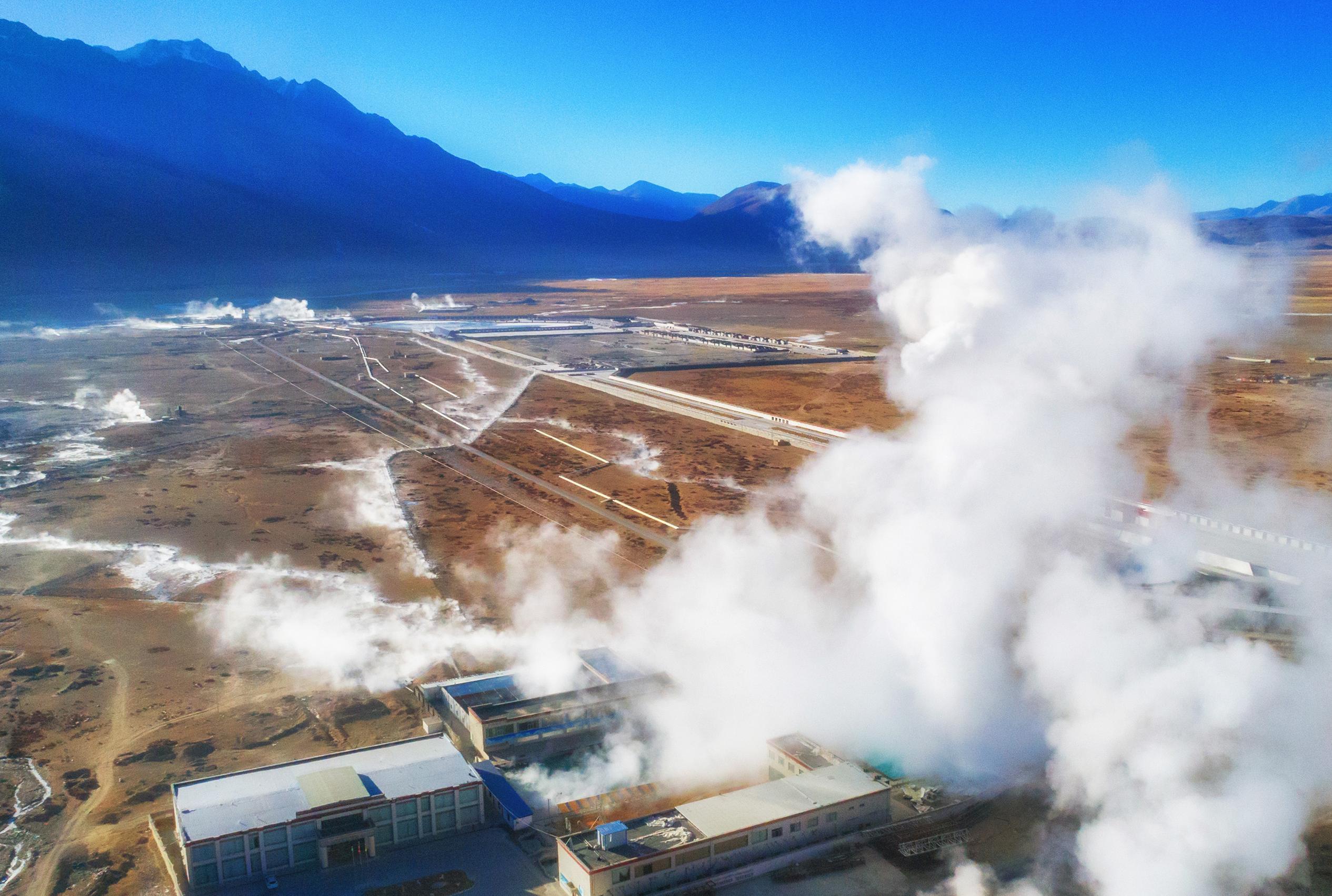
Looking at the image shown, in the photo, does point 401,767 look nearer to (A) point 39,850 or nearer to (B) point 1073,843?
(A) point 39,850

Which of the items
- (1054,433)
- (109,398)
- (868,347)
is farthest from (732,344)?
(1054,433)

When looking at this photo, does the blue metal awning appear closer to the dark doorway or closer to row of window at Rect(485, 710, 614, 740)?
row of window at Rect(485, 710, 614, 740)

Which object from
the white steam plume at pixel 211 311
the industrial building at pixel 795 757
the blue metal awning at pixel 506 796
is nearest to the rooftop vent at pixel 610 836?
the blue metal awning at pixel 506 796

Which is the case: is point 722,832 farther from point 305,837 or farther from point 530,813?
point 305,837

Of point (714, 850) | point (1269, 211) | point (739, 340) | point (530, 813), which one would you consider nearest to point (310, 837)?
point (530, 813)

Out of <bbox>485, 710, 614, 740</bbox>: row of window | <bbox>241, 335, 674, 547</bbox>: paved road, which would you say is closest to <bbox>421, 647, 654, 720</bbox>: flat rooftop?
<bbox>485, 710, 614, 740</bbox>: row of window

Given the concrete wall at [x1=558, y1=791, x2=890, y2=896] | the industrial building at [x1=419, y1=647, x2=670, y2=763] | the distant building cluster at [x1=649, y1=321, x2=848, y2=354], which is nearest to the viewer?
the concrete wall at [x1=558, y1=791, x2=890, y2=896]
